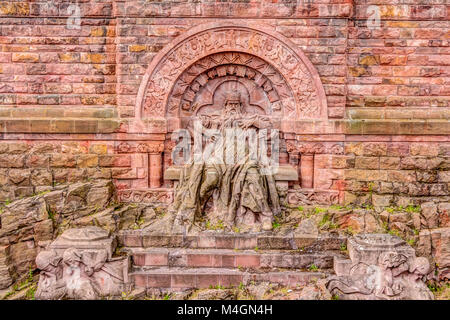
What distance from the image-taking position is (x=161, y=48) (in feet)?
26.0

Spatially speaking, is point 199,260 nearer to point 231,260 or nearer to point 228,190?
point 231,260

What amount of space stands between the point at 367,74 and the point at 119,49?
15.3 ft

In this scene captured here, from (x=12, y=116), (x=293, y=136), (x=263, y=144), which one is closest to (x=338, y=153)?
(x=293, y=136)

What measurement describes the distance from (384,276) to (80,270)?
14.9ft

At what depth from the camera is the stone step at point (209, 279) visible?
666 centimetres

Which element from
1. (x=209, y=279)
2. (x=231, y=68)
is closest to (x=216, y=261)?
(x=209, y=279)

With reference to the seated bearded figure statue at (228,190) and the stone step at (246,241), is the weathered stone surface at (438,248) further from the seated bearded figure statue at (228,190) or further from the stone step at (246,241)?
the seated bearded figure statue at (228,190)

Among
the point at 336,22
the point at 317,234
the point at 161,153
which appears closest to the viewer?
the point at 317,234

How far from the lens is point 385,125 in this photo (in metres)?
7.95

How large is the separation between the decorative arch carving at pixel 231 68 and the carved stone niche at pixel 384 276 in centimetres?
274

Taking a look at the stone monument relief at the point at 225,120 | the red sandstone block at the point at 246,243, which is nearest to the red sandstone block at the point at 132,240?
the stone monument relief at the point at 225,120

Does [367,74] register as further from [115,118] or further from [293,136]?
[115,118]

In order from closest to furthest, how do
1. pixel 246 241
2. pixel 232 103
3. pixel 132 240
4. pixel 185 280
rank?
pixel 185 280 < pixel 246 241 < pixel 132 240 < pixel 232 103

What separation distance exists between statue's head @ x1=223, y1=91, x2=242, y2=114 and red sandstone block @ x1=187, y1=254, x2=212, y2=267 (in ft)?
9.35
